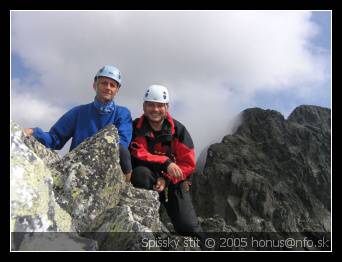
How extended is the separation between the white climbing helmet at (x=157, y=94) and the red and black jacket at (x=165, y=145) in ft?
1.90

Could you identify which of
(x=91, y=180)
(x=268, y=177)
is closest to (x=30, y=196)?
(x=91, y=180)

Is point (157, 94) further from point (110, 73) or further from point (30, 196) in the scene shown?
point (30, 196)

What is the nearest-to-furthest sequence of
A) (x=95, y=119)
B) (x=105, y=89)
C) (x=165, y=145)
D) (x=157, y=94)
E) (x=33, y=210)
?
(x=33, y=210) < (x=105, y=89) < (x=95, y=119) < (x=157, y=94) < (x=165, y=145)

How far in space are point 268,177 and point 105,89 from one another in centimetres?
14281

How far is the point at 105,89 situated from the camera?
11.1m

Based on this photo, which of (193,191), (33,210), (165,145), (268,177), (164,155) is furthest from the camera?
(268,177)

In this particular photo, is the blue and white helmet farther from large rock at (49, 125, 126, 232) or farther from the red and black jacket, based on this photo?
large rock at (49, 125, 126, 232)

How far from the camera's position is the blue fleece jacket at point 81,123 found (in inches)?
442

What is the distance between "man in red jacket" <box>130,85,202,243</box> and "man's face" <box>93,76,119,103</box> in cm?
106

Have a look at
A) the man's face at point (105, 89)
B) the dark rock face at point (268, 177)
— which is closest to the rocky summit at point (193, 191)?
the dark rock face at point (268, 177)

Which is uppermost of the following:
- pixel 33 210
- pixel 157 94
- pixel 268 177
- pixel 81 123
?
pixel 157 94

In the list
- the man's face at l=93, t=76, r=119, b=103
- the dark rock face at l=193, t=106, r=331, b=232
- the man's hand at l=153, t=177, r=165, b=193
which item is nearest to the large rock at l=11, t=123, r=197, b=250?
the man's hand at l=153, t=177, r=165, b=193

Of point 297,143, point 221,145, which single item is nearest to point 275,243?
point 221,145

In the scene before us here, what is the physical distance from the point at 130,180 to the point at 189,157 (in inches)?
72.1
